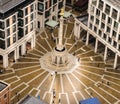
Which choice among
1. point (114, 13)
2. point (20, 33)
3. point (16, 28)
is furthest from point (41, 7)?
point (114, 13)

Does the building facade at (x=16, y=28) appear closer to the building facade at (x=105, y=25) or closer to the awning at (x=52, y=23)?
the awning at (x=52, y=23)

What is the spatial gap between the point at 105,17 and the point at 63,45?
86.4ft

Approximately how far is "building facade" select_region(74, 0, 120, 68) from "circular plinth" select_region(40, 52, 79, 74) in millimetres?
12900

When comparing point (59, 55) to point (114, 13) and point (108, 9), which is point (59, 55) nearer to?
point (108, 9)

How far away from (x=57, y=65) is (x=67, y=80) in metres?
10.5

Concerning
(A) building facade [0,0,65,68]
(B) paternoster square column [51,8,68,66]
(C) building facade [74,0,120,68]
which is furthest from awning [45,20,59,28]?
(B) paternoster square column [51,8,68,66]

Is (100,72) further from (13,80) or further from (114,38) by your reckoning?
(13,80)

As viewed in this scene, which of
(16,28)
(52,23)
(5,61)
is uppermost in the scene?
(52,23)

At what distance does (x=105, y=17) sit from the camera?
167375mm

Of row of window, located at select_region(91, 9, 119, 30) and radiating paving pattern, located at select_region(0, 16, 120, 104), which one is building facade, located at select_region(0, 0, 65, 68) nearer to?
radiating paving pattern, located at select_region(0, 16, 120, 104)

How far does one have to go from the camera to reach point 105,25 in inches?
6629

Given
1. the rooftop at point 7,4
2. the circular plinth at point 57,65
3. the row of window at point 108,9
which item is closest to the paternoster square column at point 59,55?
the circular plinth at point 57,65

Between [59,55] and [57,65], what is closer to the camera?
[59,55]

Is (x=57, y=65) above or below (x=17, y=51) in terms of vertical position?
below
